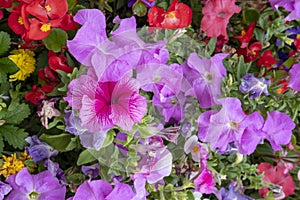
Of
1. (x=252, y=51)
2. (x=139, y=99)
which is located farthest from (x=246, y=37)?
(x=139, y=99)

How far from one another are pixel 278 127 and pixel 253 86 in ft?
0.45

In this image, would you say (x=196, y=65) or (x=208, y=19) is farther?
(x=208, y=19)

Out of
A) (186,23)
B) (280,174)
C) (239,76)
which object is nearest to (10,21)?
(186,23)

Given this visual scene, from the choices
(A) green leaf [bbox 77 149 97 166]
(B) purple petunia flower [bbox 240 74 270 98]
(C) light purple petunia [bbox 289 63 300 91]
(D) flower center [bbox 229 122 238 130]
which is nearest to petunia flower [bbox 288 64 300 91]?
(C) light purple petunia [bbox 289 63 300 91]

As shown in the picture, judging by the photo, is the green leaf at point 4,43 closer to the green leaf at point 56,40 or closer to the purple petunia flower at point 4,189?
the green leaf at point 56,40

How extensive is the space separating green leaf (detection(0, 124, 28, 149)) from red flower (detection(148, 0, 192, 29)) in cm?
36

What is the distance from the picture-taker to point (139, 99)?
0.82m

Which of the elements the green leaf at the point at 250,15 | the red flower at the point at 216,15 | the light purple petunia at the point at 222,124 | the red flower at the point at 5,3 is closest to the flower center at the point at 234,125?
the light purple petunia at the point at 222,124

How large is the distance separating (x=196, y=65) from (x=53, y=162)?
378 millimetres

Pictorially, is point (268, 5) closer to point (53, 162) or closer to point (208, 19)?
point (208, 19)

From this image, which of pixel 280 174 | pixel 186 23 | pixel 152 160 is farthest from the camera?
pixel 280 174

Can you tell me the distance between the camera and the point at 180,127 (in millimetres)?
1015

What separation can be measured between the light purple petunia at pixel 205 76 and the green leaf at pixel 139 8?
0.56 feet

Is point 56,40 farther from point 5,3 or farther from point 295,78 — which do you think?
point 295,78
